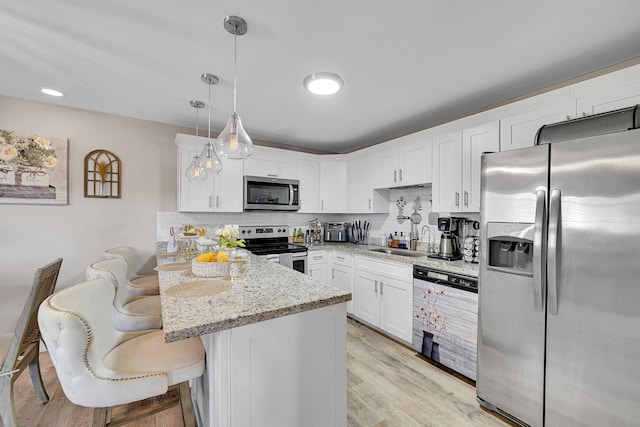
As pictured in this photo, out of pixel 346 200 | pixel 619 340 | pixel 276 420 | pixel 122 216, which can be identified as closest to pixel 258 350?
pixel 276 420

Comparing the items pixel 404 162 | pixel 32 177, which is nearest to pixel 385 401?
pixel 404 162

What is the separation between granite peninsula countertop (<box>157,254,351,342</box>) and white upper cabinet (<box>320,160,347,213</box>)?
240 cm

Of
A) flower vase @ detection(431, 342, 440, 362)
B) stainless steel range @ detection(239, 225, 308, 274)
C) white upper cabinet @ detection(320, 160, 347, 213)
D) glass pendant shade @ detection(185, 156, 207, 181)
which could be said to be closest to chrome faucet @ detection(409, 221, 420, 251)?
white upper cabinet @ detection(320, 160, 347, 213)

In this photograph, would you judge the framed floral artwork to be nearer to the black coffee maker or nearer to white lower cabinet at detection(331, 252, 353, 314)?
white lower cabinet at detection(331, 252, 353, 314)

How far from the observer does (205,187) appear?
3.33 m

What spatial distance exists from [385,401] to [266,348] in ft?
4.44

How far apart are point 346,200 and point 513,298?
260 cm

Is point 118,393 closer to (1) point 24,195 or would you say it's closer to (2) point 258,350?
(2) point 258,350

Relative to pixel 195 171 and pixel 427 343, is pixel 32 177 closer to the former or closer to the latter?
pixel 195 171

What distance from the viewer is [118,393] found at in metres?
1.08

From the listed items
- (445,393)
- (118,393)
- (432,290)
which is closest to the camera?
(118,393)

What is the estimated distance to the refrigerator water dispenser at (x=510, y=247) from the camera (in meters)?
1.70

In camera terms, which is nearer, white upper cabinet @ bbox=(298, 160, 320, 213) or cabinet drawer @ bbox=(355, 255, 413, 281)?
cabinet drawer @ bbox=(355, 255, 413, 281)

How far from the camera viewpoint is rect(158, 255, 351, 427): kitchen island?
3.45 ft
